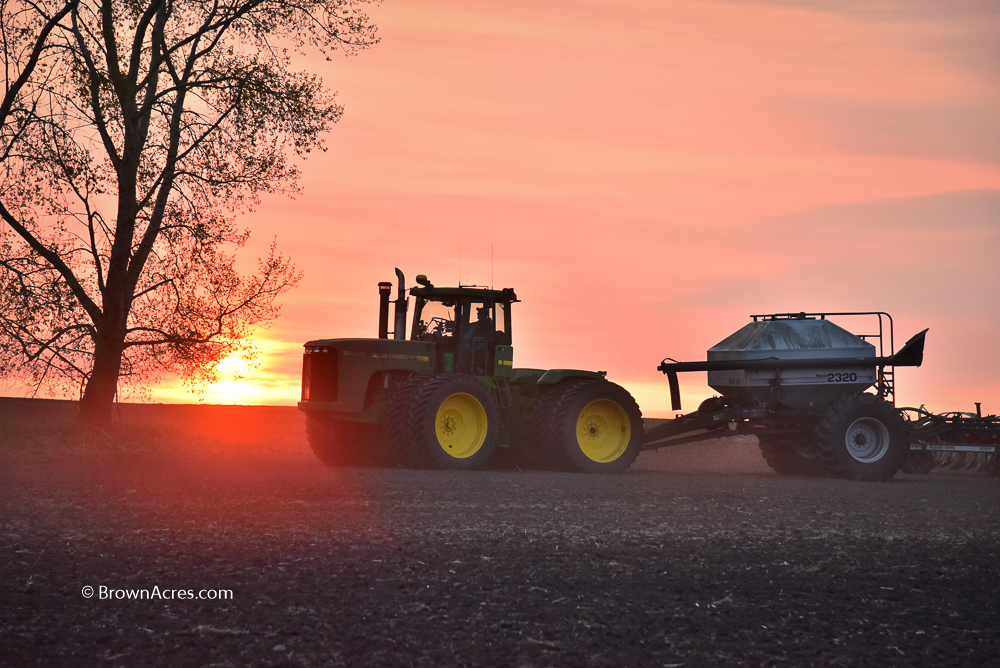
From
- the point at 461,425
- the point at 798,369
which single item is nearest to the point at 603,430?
the point at 461,425

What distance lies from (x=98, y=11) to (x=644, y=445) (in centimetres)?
1344

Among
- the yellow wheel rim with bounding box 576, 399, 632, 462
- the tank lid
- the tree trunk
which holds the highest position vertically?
the tank lid

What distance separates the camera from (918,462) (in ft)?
55.3

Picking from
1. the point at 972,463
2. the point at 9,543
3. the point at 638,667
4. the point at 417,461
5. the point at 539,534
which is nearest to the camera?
the point at 638,667

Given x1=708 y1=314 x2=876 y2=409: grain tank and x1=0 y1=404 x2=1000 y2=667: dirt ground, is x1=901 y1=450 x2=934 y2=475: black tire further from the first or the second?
x1=0 y1=404 x2=1000 y2=667: dirt ground

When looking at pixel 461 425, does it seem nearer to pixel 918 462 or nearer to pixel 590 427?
pixel 590 427

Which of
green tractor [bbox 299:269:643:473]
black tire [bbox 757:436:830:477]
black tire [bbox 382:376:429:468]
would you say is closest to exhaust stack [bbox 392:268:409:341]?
green tractor [bbox 299:269:643:473]

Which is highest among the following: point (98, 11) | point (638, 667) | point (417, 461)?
point (98, 11)

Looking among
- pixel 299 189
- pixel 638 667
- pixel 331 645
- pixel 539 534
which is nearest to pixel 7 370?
pixel 299 189

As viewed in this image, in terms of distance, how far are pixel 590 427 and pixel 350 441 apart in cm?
394

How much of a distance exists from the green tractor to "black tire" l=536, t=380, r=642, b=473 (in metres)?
0.02

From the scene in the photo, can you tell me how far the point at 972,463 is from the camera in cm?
1766

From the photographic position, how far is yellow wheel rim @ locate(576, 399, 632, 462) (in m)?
15.3

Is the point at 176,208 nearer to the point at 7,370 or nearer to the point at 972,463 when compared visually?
the point at 7,370
